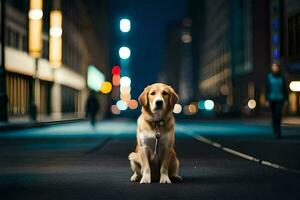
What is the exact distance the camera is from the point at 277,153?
15.0 meters

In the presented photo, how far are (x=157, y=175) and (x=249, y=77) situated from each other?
3820 inches

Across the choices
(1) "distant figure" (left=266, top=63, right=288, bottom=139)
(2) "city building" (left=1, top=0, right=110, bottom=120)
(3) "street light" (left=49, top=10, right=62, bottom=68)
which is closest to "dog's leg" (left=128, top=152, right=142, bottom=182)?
(1) "distant figure" (left=266, top=63, right=288, bottom=139)

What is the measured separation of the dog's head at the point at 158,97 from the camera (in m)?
8.08

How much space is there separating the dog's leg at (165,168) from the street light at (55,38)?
157 ft

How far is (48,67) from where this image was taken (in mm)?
60438

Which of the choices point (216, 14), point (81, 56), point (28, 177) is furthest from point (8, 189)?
point (216, 14)

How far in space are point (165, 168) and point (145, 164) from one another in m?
0.32

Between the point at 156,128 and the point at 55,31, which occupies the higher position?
the point at 55,31

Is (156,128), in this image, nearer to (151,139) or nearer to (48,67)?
(151,139)

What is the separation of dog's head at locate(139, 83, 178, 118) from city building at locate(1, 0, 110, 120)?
37.2 m

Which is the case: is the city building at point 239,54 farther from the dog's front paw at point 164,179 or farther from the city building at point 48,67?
the dog's front paw at point 164,179

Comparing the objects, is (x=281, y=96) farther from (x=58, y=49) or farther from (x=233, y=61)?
(x=233, y=61)

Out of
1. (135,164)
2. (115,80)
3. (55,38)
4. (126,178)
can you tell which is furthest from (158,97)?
(115,80)

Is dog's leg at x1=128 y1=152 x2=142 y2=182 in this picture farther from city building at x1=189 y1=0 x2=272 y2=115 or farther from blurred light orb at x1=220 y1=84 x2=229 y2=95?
blurred light orb at x1=220 y1=84 x2=229 y2=95
